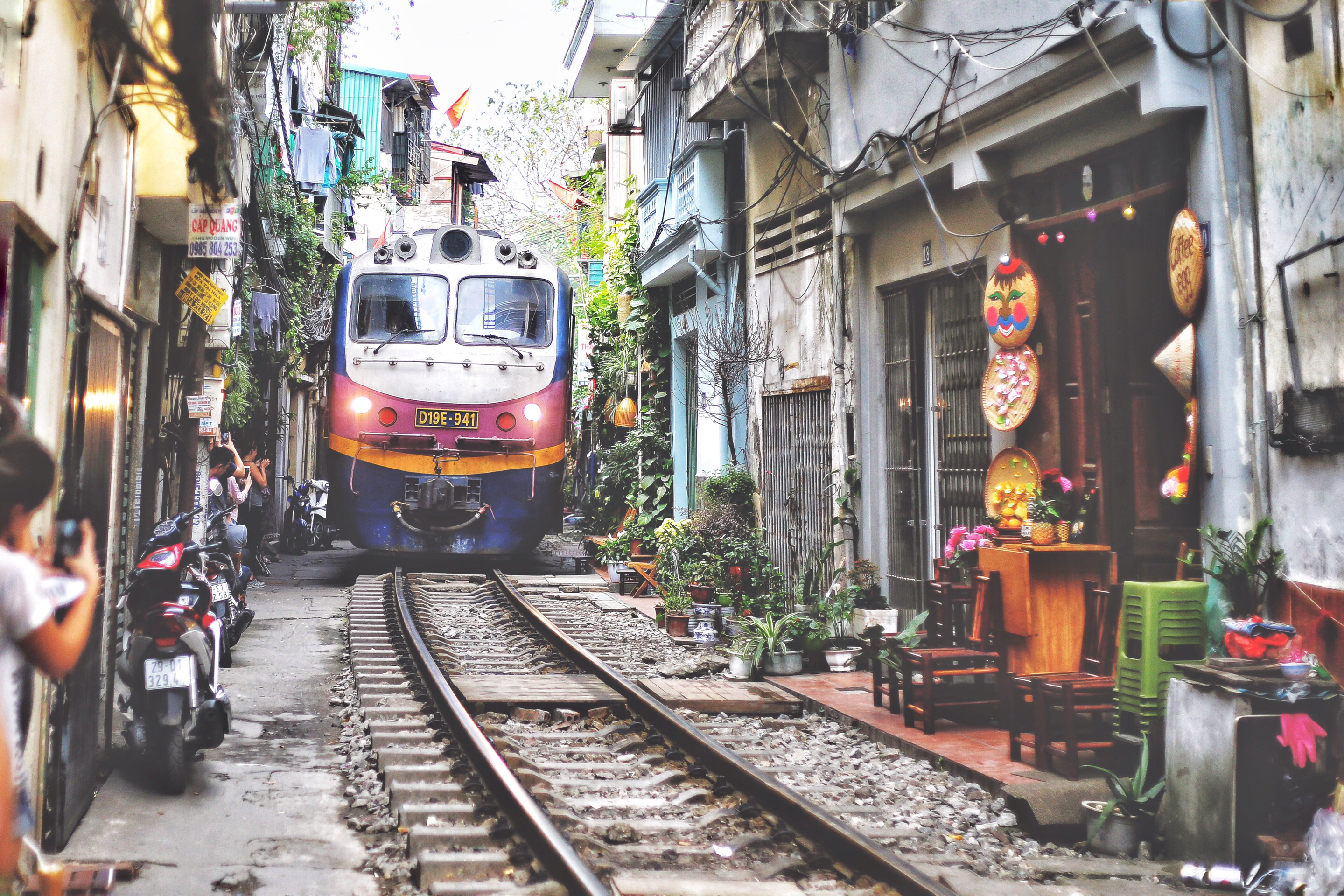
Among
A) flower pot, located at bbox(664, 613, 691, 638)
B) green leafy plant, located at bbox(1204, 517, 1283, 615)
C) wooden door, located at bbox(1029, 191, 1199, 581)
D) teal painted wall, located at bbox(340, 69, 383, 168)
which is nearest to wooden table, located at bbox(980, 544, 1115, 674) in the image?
wooden door, located at bbox(1029, 191, 1199, 581)

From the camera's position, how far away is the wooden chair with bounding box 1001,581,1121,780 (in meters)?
5.39

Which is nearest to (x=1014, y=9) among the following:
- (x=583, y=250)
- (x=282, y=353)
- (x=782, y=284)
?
(x=782, y=284)

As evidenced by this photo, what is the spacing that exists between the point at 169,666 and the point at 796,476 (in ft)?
22.0

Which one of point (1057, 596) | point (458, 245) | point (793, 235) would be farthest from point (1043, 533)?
point (458, 245)

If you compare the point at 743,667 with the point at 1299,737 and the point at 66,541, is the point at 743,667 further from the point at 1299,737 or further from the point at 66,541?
the point at 66,541

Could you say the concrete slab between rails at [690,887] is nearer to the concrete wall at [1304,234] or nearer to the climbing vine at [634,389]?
the concrete wall at [1304,234]

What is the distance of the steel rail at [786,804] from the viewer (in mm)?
3896

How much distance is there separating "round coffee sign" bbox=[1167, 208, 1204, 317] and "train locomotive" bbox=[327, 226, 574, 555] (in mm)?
8473

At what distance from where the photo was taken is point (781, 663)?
8.25 metres

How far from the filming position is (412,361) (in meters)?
13.1

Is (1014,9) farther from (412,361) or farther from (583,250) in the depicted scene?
(583,250)

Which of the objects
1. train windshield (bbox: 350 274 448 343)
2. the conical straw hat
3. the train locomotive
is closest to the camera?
the conical straw hat

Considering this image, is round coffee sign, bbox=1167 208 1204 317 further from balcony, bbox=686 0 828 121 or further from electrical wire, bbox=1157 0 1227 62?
balcony, bbox=686 0 828 121

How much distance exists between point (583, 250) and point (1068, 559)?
2058cm
